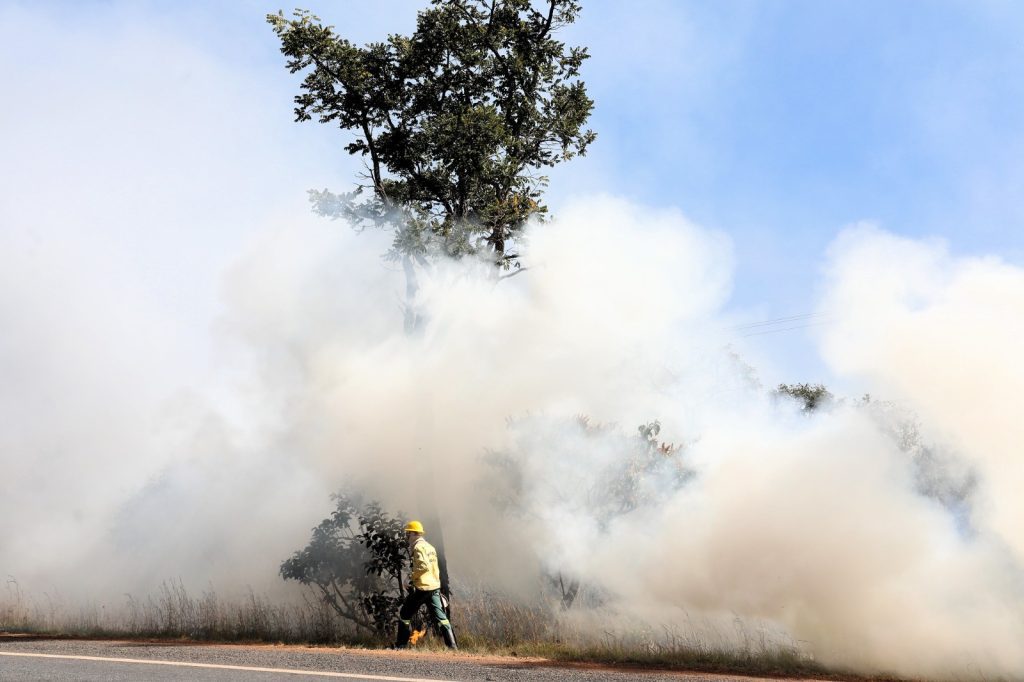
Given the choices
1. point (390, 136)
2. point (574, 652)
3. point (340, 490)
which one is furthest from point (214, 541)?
point (574, 652)

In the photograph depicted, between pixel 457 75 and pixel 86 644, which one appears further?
pixel 457 75

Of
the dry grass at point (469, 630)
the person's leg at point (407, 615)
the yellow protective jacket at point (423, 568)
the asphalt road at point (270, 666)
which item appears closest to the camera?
the asphalt road at point (270, 666)

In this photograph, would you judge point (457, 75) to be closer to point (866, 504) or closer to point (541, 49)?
point (541, 49)

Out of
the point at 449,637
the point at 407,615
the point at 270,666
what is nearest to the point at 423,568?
the point at 407,615

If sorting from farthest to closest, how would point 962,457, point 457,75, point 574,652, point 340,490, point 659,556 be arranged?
point 457,75, point 340,490, point 659,556, point 574,652, point 962,457

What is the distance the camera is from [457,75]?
73.2ft

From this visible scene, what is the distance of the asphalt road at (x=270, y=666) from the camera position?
11.3m

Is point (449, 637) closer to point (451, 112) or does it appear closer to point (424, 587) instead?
point (424, 587)

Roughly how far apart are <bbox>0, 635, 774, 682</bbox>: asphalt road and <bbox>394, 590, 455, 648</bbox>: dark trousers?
42 cm

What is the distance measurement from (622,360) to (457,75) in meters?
7.22

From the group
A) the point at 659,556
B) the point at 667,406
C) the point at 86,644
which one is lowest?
the point at 86,644

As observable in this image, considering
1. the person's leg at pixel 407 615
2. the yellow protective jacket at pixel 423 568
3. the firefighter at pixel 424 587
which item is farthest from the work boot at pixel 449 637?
the yellow protective jacket at pixel 423 568

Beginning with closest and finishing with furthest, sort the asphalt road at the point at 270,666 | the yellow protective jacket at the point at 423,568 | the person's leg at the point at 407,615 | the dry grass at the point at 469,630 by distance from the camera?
the asphalt road at the point at 270,666, the dry grass at the point at 469,630, the yellow protective jacket at the point at 423,568, the person's leg at the point at 407,615

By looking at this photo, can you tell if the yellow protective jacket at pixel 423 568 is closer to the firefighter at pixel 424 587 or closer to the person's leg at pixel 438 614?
the firefighter at pixel 424 587
